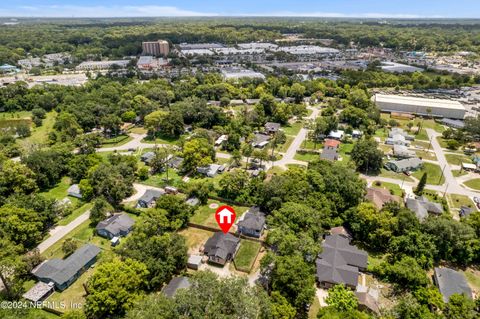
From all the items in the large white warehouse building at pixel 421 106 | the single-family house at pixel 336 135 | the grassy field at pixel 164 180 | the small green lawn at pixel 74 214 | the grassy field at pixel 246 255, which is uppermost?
the large white warehouse building at pixel 421 106

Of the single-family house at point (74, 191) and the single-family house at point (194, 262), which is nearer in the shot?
the single-family house at point (194, 262)

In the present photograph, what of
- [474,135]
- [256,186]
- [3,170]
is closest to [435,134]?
[474,135]

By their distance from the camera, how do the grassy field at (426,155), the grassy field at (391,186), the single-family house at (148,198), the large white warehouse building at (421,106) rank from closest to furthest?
the single-family house at (148,198) → the grassy field at (391,186) → the grassy field at (426,155) → the large white warehouse building at (421,106)

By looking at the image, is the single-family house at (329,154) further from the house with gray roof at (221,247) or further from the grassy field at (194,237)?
the grassy field at (194,237)

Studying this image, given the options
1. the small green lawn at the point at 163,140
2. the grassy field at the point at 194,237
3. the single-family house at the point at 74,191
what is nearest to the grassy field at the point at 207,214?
the grassy field at the point at 194,237

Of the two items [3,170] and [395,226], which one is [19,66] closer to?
[3,170]
